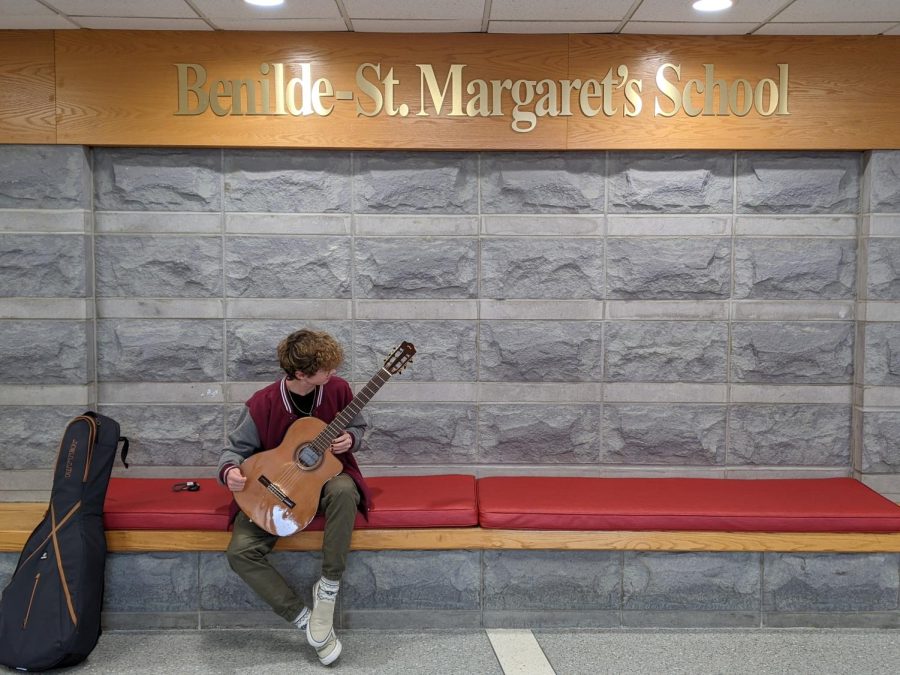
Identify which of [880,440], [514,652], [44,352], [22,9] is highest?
[22,9]

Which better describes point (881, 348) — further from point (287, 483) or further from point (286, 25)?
point (286, 25)

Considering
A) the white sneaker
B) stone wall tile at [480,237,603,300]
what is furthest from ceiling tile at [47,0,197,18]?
the white sneaker

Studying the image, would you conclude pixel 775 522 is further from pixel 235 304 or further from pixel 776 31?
pixel 235 304

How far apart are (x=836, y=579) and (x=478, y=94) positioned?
266 cm

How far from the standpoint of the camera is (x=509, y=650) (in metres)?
3.42

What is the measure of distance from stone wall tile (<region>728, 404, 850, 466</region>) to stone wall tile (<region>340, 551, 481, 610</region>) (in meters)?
1.53

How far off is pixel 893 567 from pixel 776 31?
243cm

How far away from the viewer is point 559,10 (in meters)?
3.68

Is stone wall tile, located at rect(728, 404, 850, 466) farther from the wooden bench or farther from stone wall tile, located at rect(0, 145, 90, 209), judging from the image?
stone wall tile, located at rect(0, 145, 90, 209)

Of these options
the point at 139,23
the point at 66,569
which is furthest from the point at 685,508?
the point at 139,23

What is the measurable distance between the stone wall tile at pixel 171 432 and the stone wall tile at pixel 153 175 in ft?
3.29

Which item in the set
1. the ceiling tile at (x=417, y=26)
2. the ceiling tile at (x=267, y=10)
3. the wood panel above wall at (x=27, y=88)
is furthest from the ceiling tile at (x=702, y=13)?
the wood panel above wall at (x=27, y=88)

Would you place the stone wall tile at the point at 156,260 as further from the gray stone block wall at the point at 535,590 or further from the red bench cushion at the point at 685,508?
the red bench cushion at the point at 685,508

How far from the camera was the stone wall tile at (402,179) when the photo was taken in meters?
4.13
